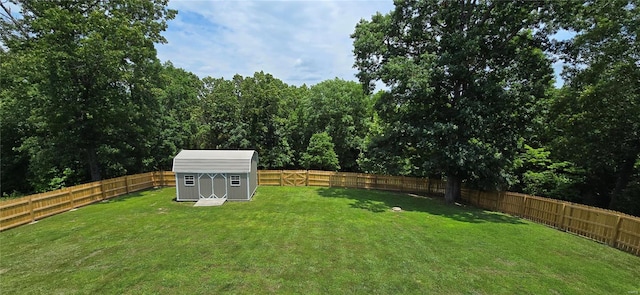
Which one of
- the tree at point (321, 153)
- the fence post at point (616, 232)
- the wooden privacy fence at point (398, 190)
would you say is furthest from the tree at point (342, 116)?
the fence post at point (616, 232)

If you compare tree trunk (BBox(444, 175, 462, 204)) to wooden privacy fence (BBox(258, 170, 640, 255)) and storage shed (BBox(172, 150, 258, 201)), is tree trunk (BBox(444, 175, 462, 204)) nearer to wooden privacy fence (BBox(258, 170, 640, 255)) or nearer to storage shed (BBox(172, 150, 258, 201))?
wooden privacy fence (BBox(258, 170, 640, 255))

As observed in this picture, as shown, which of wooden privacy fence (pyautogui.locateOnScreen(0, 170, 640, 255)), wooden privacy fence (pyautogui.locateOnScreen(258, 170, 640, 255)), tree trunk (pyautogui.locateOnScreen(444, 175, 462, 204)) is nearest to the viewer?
wooden privacy fence (pyautogui.locateOnScreen(258, 170, 640, 255))

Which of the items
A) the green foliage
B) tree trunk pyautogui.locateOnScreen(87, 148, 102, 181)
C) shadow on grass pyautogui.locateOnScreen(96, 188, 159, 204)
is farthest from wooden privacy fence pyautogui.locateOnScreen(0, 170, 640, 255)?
the green foliage

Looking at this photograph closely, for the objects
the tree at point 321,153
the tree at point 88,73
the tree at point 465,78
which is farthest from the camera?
the tree at point 321,153

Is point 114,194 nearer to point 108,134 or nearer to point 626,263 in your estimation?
point 108,134

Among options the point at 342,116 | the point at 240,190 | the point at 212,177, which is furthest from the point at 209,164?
the point at 342,116

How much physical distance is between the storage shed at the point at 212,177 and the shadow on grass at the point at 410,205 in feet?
17.0

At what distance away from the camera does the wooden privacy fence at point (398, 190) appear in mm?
9898

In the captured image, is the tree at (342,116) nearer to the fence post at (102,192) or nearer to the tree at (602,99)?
the tree at (602,99)

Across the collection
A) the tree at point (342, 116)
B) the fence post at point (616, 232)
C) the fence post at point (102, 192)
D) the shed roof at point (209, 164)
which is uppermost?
the tree at point (342, 116)

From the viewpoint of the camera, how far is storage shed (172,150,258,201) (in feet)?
53.1

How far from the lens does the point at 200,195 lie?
1634cm

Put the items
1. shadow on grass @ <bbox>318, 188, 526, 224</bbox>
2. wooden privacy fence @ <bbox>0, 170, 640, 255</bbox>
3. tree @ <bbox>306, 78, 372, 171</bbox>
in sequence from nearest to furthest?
wooden privacy fence @ <bbox>0, 170, 640, 255</bbox>
shadow on grass @ <bbox>318, 188, 526, 224</bbox>
tree @ <bbox>306, 78, 372, 171</bbox>

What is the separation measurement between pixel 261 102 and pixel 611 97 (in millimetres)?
23748
